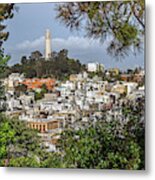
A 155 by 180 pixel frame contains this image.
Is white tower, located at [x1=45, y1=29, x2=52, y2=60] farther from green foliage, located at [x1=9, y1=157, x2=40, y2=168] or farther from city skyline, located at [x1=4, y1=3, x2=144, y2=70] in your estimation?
green foliage, located at [x1=9, y1=157, x2=40, y2=168]

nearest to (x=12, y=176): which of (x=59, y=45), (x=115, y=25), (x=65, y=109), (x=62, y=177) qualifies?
(x=62, y=177)

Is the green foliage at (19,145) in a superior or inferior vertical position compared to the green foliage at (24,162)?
superior

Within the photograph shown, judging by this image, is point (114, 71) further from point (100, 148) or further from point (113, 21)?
point (100, 148)

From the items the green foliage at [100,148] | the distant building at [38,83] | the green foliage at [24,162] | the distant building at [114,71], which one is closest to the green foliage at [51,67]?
the distant building at [38,83]

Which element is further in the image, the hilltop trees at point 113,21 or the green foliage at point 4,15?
the green foliage at point 4,15

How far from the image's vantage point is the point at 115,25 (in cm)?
236

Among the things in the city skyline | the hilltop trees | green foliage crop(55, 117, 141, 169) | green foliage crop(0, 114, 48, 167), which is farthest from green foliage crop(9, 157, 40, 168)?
the hilltop trees

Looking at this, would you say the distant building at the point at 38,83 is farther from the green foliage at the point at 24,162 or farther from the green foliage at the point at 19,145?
the green foliage at the point at 24,162

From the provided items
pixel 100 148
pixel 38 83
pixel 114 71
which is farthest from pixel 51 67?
pixel 100 148

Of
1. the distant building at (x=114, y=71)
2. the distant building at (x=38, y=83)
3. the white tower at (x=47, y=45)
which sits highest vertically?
the white tower at (x=47, y=45)

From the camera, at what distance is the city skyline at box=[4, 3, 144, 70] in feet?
7.77

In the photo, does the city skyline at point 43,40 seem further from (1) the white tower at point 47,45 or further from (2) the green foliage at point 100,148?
(2) the green foliage at point 100,148

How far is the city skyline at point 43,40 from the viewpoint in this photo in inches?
93.3

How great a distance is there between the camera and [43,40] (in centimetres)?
241
